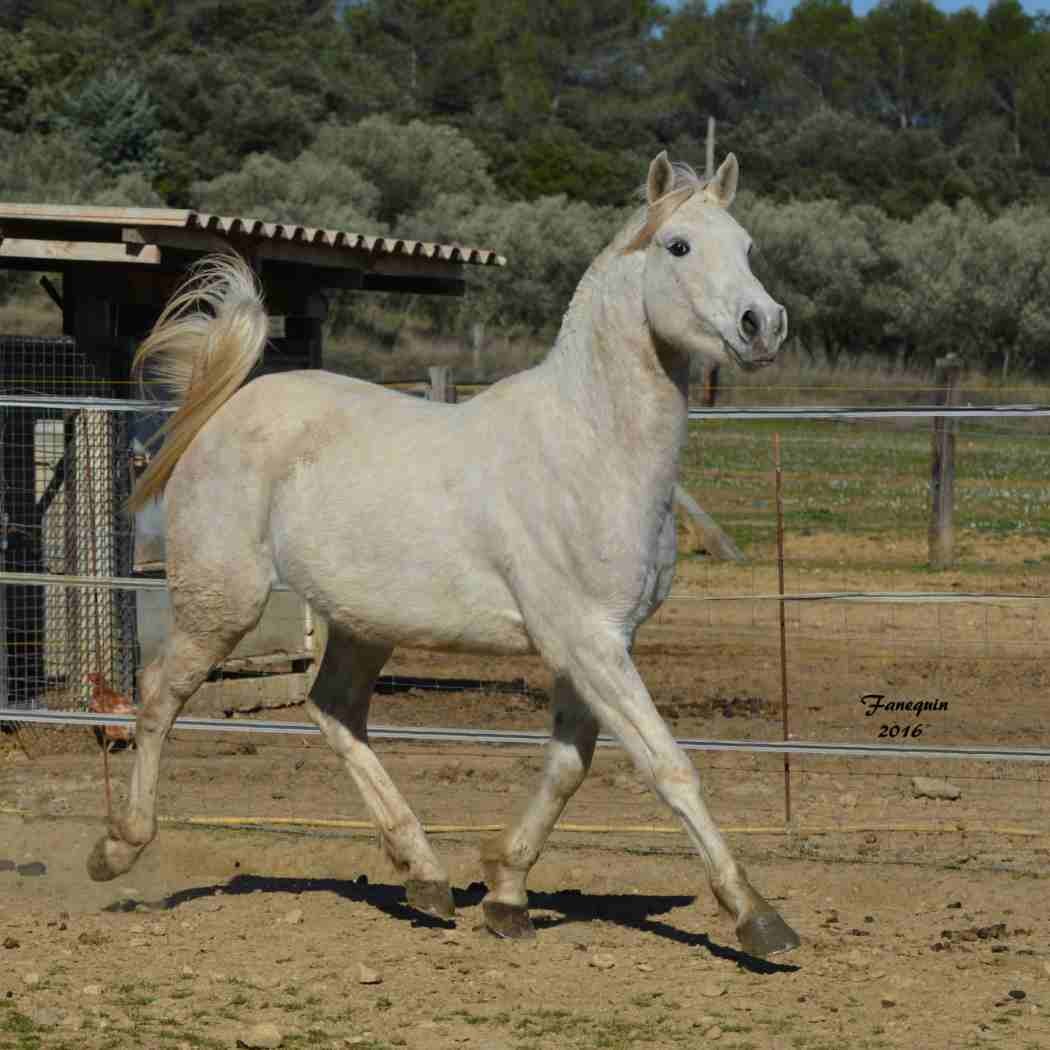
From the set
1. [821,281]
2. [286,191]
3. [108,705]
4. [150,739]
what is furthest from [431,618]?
[286,191]

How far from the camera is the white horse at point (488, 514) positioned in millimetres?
5066

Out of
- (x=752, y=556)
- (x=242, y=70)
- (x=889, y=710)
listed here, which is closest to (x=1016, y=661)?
(x=889, y=710)

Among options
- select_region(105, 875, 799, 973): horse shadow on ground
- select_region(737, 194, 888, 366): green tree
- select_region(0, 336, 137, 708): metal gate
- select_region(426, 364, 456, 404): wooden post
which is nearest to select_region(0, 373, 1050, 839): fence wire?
select_region(0, 336, 137, 708): metal gate

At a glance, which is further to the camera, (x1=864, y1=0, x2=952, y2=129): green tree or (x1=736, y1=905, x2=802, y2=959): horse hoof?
(x1=864, y1=0, x2=952, y2=129): green tree

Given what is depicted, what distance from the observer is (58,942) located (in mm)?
5625

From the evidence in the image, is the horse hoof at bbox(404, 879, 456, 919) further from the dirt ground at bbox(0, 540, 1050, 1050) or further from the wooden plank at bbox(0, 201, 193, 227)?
the wooden plank at bbox(0, 201, 193, 227)

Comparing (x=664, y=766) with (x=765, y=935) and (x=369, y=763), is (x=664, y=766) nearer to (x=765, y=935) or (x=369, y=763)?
(x=765, y=935)

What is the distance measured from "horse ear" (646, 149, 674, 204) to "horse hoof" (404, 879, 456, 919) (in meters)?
2.30

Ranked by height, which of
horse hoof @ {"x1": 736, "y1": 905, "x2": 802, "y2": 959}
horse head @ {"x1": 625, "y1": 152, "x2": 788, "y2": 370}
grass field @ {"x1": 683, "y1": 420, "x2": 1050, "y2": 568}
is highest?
horse head @ {"x1": 625, "y1": 152, "x2": 788, "y2": 370}

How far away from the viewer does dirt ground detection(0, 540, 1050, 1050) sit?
4809mm

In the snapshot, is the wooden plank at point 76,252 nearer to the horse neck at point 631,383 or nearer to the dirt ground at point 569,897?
the dirt ground at point 569,897

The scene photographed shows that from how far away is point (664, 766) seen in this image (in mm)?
5051

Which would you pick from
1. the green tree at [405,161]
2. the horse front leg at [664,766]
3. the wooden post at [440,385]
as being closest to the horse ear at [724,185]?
the horse front leg at [664,766]

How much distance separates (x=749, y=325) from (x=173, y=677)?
8.18 feet
